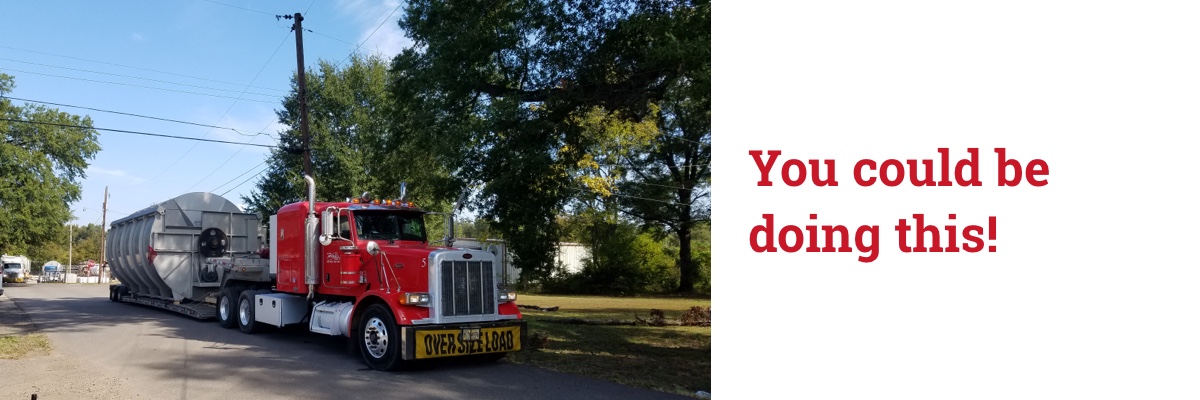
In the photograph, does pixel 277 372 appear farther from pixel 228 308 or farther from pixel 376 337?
pixel 228 308

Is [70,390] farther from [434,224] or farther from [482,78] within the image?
[482,78]

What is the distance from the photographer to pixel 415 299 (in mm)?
9297

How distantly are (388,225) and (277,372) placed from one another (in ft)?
9.41

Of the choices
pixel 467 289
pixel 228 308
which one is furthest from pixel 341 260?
pixel 228 308

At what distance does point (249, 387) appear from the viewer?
321 inches

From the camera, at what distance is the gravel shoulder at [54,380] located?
7.82m

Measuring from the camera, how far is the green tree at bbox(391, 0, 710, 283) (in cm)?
1161

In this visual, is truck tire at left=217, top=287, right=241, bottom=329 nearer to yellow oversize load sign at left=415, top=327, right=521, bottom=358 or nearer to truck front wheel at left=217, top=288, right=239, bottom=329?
truck front wheel at left=217, top=288, right=239, bottom=329

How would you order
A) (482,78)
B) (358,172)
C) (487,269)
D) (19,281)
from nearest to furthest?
1. (487,269)
2. (482,78)
3. (358,172)
4. (19,281)

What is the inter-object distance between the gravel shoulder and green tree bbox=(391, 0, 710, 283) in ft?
18.6

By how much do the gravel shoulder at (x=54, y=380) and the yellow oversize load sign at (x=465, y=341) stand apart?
2.99 meters

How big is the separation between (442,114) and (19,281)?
53770mm
